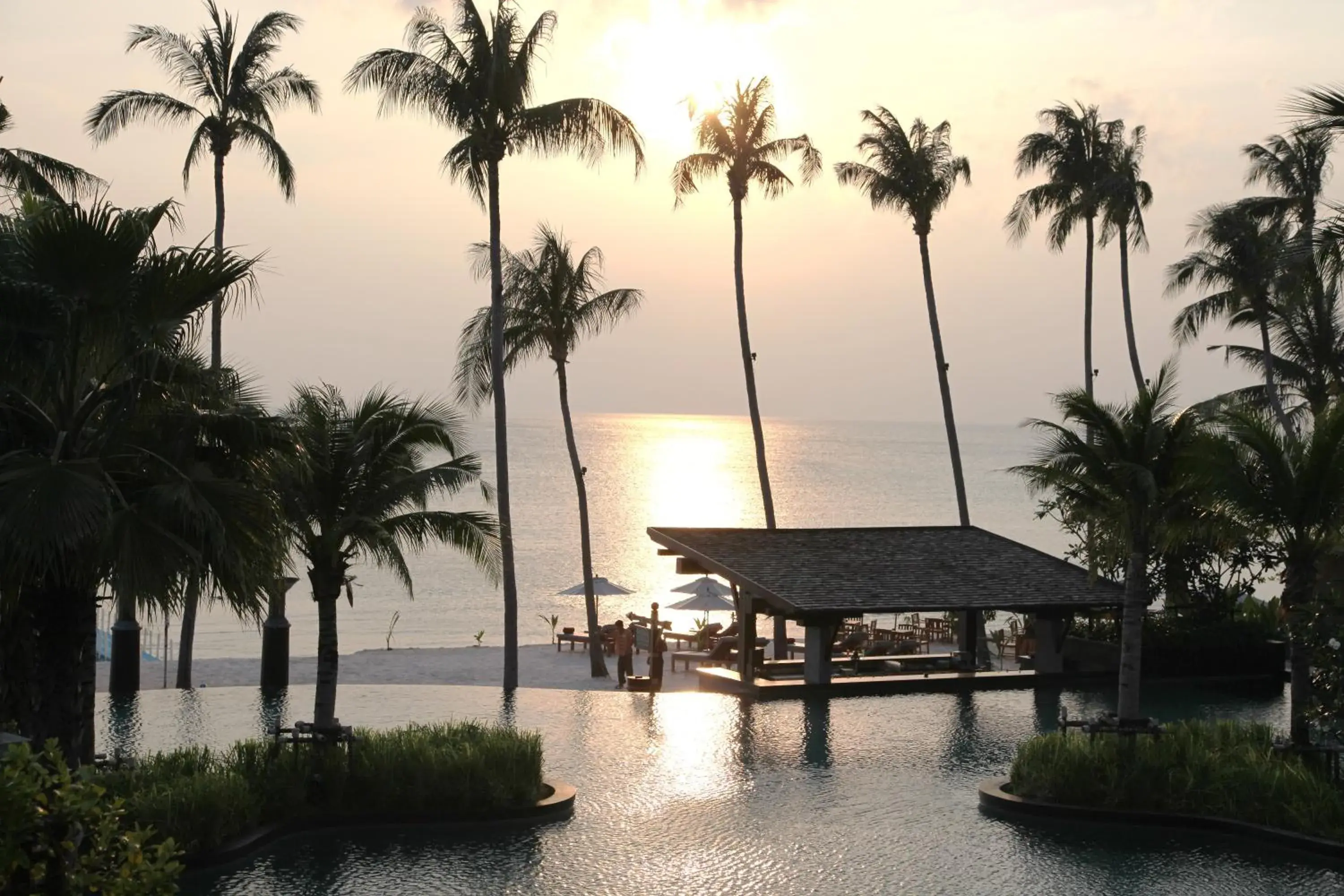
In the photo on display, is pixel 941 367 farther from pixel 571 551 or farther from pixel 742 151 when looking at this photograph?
pixel 571 551

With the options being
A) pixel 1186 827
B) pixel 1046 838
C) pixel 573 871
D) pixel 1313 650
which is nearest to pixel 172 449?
pixel 573 871

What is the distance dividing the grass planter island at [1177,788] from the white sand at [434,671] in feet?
42.7

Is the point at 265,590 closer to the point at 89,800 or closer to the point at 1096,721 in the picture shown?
the point at 89,800

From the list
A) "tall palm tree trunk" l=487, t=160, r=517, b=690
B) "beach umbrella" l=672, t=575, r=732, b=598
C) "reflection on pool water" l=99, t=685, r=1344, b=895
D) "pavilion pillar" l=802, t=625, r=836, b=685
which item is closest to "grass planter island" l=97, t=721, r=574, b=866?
"reflection on pool water" l=99, t=685, r=1344, b=895

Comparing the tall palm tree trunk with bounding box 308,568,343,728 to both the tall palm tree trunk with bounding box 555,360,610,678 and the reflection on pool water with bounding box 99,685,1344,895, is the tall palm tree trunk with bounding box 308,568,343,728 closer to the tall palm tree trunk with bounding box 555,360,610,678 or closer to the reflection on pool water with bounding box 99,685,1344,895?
the reflection on pool water with bounding box 99,685,1344,895

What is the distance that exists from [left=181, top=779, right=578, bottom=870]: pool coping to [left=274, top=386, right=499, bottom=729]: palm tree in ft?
3.76

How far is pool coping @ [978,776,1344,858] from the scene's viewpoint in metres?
16.1

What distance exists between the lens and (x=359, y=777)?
55.0 feet

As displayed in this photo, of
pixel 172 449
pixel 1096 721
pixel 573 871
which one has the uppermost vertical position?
pixel 172 449

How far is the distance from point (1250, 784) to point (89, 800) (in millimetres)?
14448

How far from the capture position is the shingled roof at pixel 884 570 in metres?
27.4

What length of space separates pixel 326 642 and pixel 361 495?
1.93 m

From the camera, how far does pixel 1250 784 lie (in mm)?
17094

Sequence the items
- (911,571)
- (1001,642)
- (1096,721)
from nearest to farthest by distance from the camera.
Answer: (1096,721) → (911,571) → (1001,642)
